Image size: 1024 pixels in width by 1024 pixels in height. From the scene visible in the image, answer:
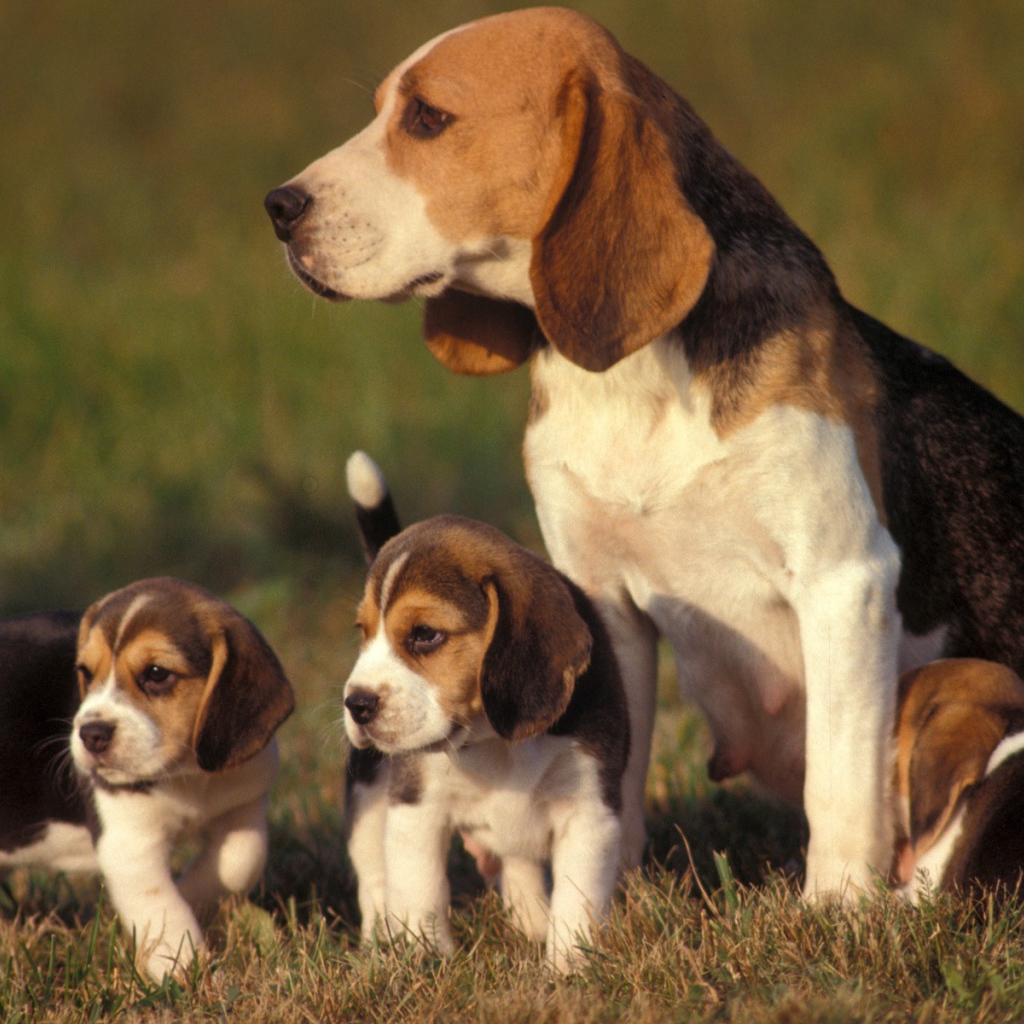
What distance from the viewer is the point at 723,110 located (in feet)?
46.3

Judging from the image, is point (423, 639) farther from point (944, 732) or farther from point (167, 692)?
point (944, 732)

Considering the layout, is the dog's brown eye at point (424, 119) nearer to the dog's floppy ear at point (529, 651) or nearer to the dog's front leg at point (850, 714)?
the dog's floppy ear at point (529, 651)

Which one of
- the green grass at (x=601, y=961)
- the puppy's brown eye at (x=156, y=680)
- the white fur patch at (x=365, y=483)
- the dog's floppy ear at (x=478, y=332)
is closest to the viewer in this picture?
the green grass at (x=601, y=961)

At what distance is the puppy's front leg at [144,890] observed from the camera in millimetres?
4465

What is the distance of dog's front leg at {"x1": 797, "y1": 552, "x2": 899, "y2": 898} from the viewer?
4145 mm

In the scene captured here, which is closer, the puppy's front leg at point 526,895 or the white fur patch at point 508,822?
the white fur patch at point 508,822

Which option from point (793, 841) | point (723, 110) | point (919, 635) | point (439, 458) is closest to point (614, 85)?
point (919, 635)

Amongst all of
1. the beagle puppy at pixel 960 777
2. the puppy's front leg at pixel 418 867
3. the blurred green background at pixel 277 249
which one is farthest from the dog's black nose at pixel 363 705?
the blurred green background at pixel 277 249

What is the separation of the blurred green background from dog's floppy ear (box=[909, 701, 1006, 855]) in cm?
345

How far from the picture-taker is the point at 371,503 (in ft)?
16.3

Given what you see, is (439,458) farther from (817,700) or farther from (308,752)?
(817,700)

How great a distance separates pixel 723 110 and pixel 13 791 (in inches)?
429

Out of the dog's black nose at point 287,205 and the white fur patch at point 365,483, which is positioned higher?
the dog's black nose at point 287,205

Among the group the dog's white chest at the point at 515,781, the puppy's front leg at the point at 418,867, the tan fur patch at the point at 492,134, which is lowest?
the puppy's front leg at the point at 418,867
